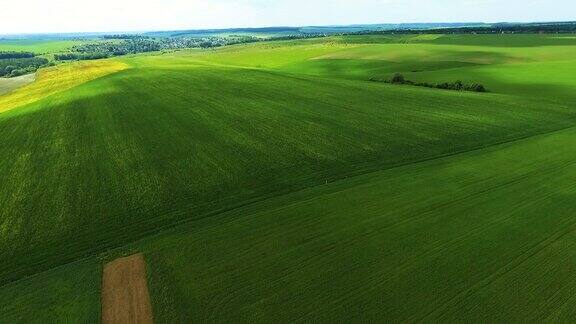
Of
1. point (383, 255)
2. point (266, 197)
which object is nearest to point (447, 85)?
point (266, 197)

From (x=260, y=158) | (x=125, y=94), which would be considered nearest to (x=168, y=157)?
(x=260, y=158)

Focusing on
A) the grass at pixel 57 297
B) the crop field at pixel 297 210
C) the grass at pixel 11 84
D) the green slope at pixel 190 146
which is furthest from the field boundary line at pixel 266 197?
the grass at pixel 11 84

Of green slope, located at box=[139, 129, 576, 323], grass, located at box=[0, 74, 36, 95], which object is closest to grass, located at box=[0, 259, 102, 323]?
green slope, located at box=[139, 129, 576, 323]

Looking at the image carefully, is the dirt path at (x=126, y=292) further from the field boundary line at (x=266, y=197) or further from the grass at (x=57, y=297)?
the field boundary line at (x=266, y=197)

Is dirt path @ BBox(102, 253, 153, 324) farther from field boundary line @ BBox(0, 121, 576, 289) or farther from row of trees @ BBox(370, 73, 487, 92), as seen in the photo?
row of trees @ BBox(370, 73, 487, 92)

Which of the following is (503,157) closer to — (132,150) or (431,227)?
(431,227)
